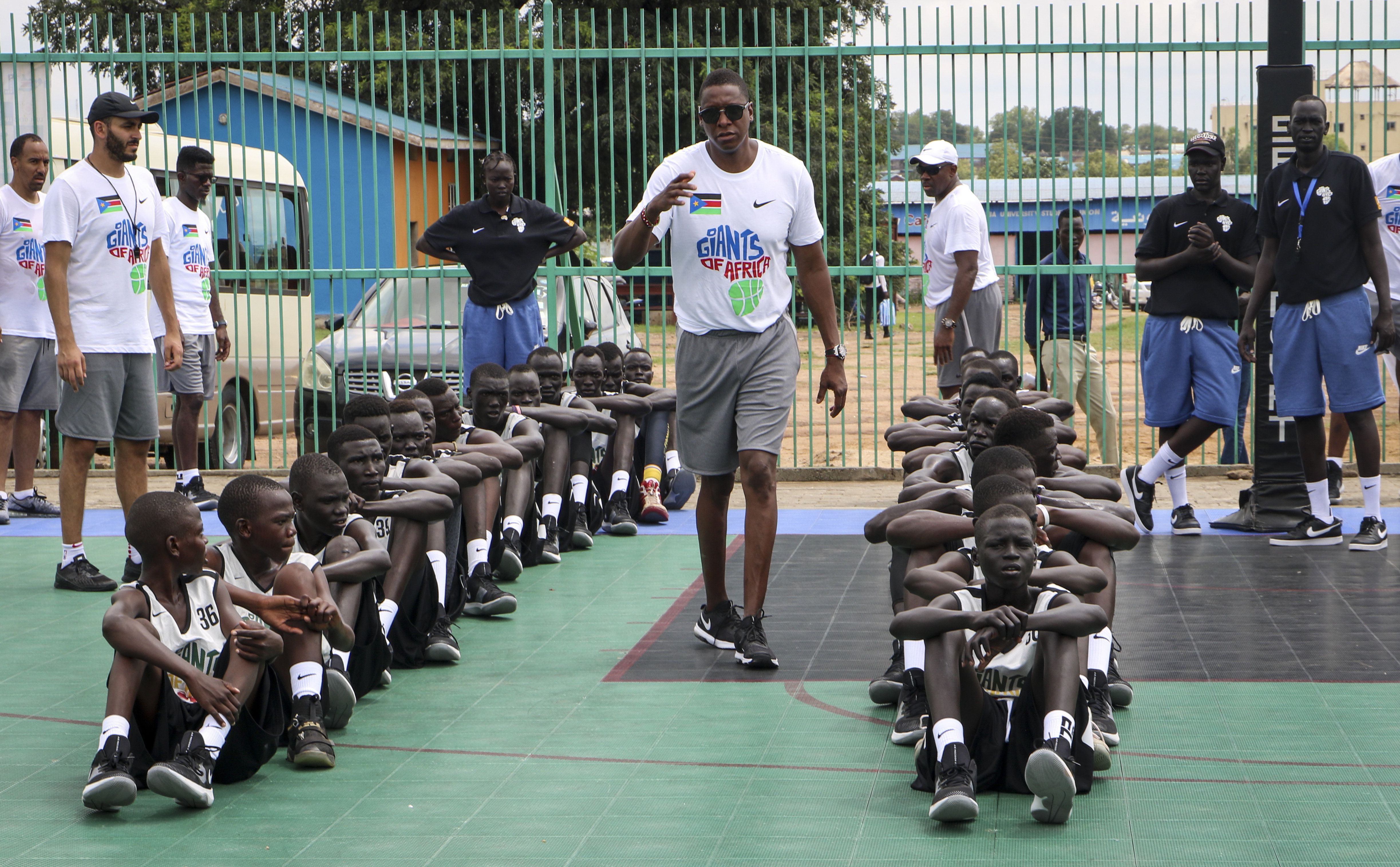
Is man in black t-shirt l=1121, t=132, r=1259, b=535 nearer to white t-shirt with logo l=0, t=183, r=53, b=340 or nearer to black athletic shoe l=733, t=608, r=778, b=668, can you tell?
black athletic shoe l=733, t=608, r=778, b=668

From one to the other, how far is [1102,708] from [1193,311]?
468 cm

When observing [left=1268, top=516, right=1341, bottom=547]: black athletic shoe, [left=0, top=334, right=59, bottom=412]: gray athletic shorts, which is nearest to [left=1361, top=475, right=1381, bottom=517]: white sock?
[left=1268, top=516, right=1341, bottom=547]: black athletic shoe

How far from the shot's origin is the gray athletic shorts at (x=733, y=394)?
6.02 meters

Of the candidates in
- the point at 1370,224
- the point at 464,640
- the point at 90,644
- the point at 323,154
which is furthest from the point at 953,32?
the point at 90,644

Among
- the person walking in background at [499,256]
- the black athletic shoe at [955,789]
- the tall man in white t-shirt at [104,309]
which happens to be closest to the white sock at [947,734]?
the black athletic shoe at [955,789]

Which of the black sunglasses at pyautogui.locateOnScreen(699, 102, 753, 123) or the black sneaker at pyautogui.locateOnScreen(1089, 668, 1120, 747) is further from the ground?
the black sunglasses at pyautogui.locateOnScreen(699, 102, 753, 123)

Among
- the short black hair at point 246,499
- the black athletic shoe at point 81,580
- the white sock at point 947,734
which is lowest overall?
the black athletic shoe at point 81,580

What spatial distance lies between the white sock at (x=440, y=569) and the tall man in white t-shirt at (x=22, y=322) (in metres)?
3.80

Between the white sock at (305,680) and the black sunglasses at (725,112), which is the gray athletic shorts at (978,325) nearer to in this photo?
the black sunglasses at (725,112)

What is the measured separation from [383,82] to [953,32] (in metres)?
8.07

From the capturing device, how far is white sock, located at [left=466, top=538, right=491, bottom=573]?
7.03 m

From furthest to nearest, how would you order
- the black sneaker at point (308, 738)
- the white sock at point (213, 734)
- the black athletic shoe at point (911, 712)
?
the black athletic shoe at point (911, 712) < the black sneaker at point (308, 738) < the white sock at point (213, 734)

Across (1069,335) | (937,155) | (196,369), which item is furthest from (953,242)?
(196,369)

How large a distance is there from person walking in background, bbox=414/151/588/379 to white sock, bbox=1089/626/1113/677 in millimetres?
5607
